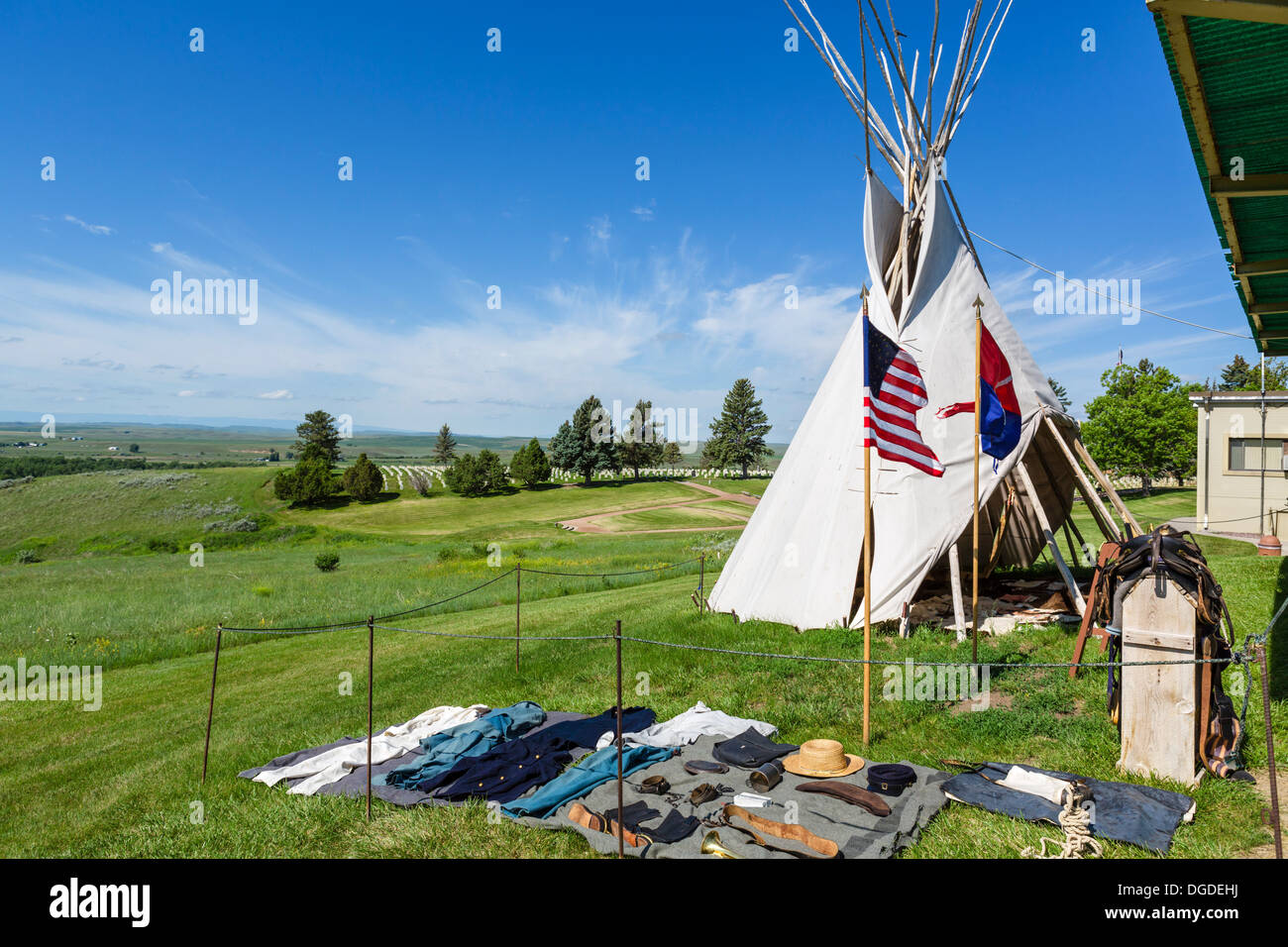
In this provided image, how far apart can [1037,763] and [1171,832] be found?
56.5 inches

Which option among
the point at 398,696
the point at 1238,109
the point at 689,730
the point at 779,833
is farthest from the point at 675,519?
the point at 1238,109

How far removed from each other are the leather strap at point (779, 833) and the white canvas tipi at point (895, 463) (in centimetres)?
569

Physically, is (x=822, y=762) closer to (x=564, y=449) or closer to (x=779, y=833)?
(x=779, y=833)

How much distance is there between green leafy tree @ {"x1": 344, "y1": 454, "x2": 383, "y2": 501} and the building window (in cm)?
6288

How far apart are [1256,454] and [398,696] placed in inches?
1094

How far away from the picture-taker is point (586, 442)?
7188 cm

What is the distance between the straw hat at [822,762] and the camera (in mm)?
5766


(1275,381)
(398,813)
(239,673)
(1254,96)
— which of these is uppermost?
(1275,381)

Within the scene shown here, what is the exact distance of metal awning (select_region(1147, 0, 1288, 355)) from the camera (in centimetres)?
335

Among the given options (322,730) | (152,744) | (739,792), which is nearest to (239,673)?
(152,744)

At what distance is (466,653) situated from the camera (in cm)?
1225

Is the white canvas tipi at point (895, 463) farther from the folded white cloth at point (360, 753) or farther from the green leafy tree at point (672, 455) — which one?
the green leafy tree at point (672, 455)

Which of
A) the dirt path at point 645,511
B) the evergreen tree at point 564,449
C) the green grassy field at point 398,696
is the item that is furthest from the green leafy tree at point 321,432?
the green grassy field at point 398,696
